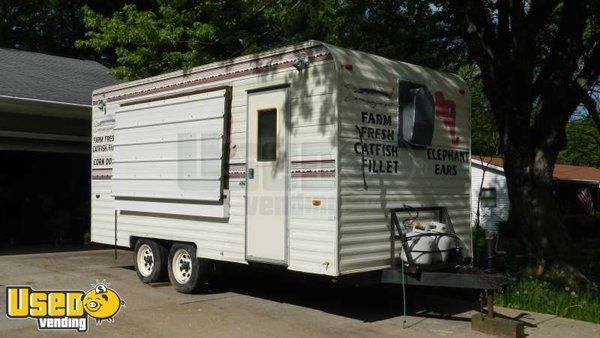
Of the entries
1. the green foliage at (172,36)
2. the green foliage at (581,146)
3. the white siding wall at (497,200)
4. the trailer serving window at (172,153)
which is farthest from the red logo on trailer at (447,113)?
the green foliage at (581,146)

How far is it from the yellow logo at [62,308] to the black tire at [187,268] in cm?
109

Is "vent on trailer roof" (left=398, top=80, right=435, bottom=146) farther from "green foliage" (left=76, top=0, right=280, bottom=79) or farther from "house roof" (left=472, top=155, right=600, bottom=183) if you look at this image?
"house roof" (left=472, top=155, right=600, bottom=183)

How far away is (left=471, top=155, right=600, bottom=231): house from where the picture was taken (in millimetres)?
27703

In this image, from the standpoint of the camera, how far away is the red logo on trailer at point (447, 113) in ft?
27.5

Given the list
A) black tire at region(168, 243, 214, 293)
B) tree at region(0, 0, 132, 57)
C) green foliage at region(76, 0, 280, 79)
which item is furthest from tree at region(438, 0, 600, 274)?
tree at region(0, 0, 132, 57)

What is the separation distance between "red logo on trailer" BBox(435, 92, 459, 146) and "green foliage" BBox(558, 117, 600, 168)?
24715 millimetres

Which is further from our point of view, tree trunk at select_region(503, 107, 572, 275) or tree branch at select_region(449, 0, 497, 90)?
tree branch at select_region(449, 0, 497, 90)

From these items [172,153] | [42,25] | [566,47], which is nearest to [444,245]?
[172,153]

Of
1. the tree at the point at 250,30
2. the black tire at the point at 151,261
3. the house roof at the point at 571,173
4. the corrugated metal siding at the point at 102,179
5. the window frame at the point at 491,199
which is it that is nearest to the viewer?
the black tire at the point at 151,261

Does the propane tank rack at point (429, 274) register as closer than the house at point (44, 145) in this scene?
Yes

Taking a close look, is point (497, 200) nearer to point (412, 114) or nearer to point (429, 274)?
point (412, 114)

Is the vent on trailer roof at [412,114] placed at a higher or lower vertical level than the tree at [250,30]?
lower

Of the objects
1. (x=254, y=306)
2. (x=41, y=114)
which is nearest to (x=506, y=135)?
(x=254, y=306)

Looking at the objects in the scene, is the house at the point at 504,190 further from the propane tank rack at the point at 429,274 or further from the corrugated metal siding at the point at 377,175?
the propane tank rack at the point at 429,274
